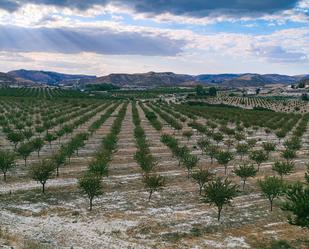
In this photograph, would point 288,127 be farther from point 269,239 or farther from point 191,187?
point 269,239

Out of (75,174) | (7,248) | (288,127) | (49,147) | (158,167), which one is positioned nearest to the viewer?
(7,248)

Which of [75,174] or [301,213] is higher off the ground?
[301,213]

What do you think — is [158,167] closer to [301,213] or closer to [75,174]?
[75,174]

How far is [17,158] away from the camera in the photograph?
181ft

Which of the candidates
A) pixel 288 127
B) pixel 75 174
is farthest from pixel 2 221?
pixel 288 127

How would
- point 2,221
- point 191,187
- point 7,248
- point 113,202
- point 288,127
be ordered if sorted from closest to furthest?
point 7,248
point 2,221
point 113,202
point 191,187
point 288,127

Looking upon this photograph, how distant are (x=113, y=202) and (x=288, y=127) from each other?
2660 inches

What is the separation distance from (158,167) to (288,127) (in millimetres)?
52365

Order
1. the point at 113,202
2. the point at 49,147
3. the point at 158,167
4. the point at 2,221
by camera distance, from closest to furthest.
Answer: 1. the point at 2,221
2. the point at 113,202
3. the point at 158,167
4. the point at 49,147

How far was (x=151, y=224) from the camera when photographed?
31.5 metres

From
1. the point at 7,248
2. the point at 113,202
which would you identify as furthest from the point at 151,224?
the point at 7,248

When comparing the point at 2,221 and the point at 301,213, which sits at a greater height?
the point at 301,213

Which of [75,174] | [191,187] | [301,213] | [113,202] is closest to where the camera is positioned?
[301,213]

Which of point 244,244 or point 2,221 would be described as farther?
point 2,221
